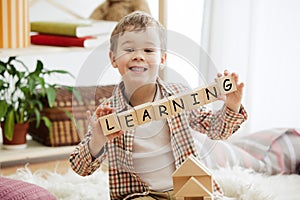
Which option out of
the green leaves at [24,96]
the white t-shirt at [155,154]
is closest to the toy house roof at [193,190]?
the white t-shirt at [155,154]

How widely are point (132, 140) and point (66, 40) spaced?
117 cm

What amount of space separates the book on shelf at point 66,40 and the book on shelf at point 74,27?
0.02 m

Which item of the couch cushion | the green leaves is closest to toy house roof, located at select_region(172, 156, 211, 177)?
the couch cushion

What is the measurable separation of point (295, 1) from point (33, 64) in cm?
114

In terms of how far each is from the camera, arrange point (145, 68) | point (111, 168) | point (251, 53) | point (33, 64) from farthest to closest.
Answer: point (33, 64) < point (251, 53) < point (111, 168) < point (145, 68)

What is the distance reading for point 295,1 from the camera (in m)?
2.66

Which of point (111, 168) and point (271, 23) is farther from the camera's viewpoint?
point (271, 23)

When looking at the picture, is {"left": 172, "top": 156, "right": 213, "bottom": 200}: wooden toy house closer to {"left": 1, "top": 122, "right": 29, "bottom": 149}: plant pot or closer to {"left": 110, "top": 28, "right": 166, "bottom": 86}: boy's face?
{"left": 110, "top": 28, "right": 166, "bottom": 86}: boy's face

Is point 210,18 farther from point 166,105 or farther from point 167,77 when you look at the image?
point 166,105

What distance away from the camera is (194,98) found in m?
1.46

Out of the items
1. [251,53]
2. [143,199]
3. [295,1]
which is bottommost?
[143,199]

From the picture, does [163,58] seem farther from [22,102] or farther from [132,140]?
[22,102]

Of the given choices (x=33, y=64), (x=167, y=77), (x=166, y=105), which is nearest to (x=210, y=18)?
(x=33, y=64)

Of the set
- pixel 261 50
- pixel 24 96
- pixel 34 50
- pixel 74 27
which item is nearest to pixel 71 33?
pixel 74 27
